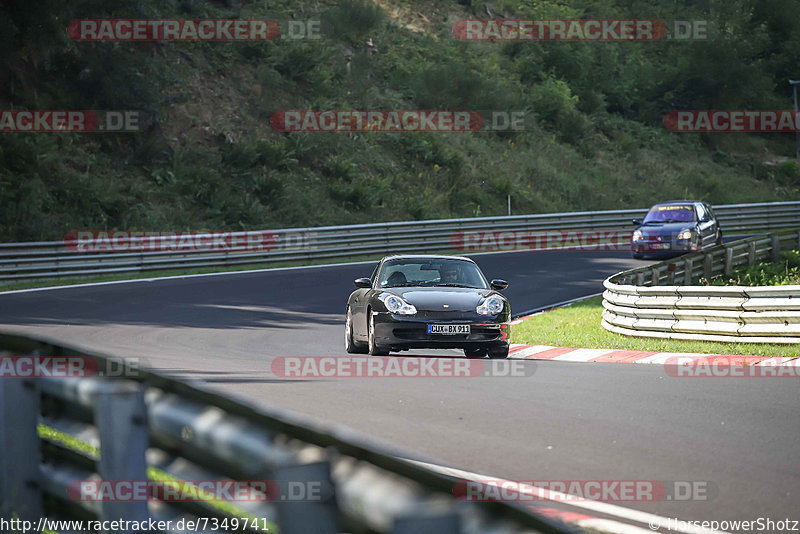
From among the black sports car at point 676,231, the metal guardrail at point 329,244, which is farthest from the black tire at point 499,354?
the metal guardrail at point 329,244

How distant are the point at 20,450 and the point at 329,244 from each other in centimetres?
2684

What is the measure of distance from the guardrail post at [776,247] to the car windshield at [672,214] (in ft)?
7.36

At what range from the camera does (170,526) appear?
2908mm

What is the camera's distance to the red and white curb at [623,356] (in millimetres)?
12602

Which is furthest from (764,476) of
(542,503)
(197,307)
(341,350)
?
(197,307)

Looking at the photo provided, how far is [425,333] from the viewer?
12977 millimetres

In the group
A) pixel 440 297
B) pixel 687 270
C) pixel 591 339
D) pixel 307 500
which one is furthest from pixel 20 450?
pixel 687 270

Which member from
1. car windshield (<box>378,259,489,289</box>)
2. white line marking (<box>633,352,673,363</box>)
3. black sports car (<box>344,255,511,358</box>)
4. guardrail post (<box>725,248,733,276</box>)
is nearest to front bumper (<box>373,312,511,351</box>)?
black sports car (<box>344,255,511,358</box>)

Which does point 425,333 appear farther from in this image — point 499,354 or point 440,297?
→ point 499,354

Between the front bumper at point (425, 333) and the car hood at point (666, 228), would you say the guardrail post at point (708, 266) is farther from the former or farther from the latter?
the front bumper at point (425, 333)

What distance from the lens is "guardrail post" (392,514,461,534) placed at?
2062 millimetres

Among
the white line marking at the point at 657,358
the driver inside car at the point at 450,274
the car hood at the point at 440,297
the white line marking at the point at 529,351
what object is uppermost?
the driver inside car at the point at 450,274

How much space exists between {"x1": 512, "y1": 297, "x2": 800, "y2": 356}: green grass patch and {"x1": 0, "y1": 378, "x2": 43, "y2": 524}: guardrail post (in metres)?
11.4

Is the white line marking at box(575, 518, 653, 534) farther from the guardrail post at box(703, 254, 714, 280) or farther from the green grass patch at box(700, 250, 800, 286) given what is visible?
the guardrail post at box(703, 254, 714, 280)
